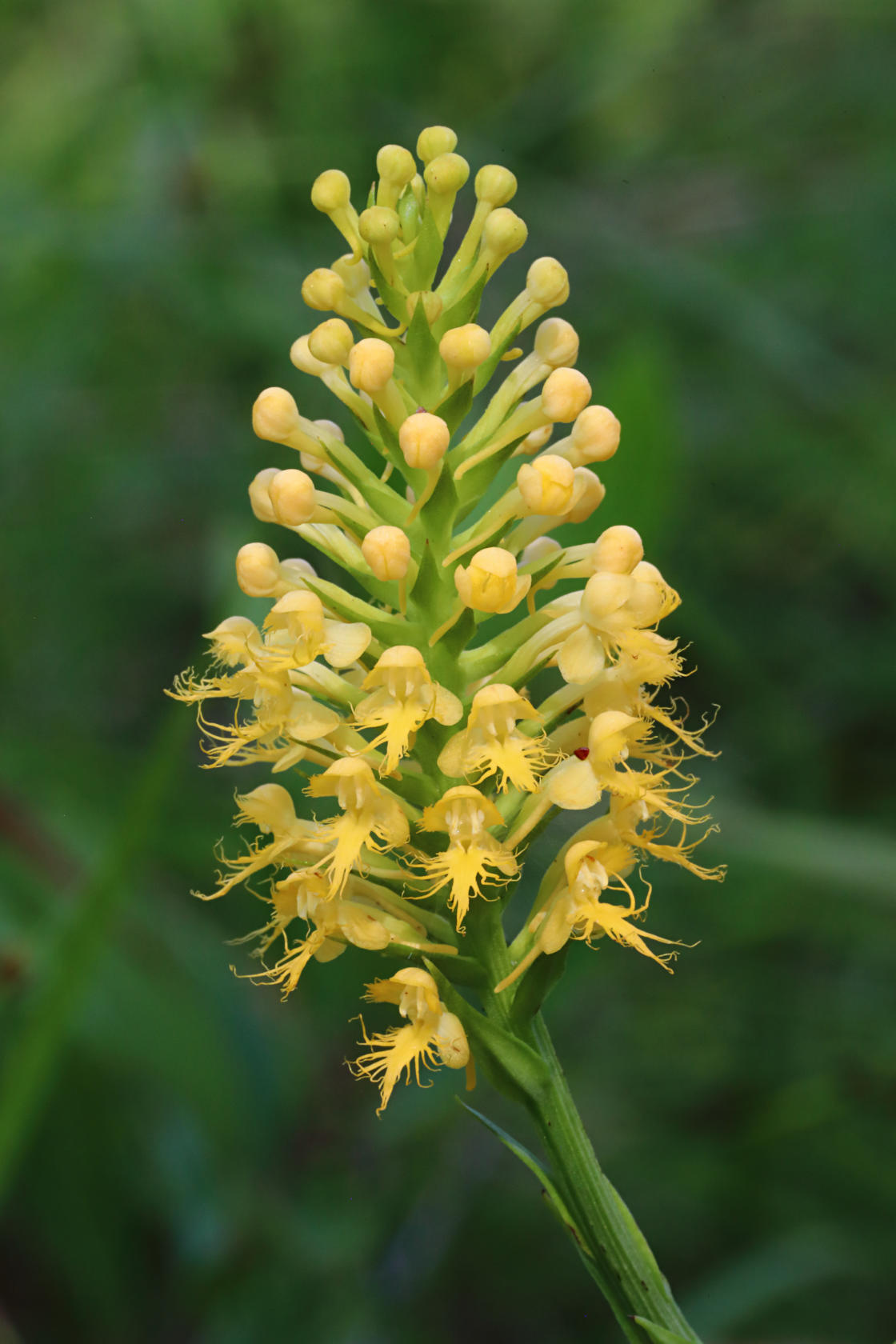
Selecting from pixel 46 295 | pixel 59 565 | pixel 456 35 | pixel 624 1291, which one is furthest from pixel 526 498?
pixel 456 35

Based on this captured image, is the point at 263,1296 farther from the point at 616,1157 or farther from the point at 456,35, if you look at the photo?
the point at 456,35

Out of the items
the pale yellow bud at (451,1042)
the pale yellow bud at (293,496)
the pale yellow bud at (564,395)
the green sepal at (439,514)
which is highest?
the pale yellow bud at (564,395)

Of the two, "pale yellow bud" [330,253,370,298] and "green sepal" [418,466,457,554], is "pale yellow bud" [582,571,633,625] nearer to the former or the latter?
"green sepal" [418,466,457,554]

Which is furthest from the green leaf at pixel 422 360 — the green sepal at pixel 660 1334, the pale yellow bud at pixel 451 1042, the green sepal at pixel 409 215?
the green sepal at pixel 660 1334

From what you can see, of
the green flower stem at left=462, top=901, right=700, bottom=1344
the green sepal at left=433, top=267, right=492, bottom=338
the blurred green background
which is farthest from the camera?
the blurred green background

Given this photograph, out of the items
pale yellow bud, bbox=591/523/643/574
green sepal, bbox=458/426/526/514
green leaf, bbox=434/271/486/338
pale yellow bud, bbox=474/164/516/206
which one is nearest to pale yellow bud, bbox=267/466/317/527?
green sepal, bbox=458/426/526/514

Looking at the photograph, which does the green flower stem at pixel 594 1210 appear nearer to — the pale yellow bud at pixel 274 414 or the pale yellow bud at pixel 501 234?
the pale yellow bud at pixel 274 414
